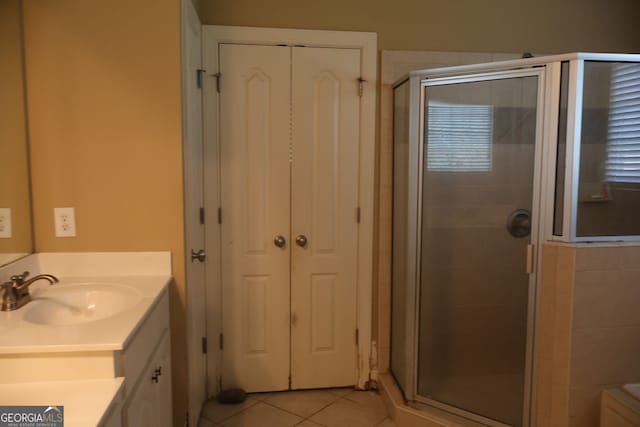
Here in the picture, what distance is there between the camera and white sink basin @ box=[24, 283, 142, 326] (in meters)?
1.61

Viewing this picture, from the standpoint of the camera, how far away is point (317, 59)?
102 inches

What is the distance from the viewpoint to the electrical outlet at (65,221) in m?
1.86

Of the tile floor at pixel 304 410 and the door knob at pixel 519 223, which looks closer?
the door knob at pixel 519 223

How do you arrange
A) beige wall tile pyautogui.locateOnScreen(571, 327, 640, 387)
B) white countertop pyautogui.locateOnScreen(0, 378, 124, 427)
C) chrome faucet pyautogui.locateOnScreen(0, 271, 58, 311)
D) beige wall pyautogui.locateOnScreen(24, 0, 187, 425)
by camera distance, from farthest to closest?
1. beige wall tile pyautogui.locateOnScreen(571, 327, 640, 387)
2. beige wall pyautogui.locateOnScreen(24, 0, 187, 425)
3. chrome faucet pyautogui.locateOnScreen(0, 271, 58, 311)
4. white countertop pyautogui.locateOnScreen(0, 378, 124, 427)

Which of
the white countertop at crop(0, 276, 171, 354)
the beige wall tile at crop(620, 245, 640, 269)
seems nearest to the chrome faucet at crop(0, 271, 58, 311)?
the white countertop at crop(0, 276, 171, 354)

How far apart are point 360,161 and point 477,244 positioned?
0.81 meters

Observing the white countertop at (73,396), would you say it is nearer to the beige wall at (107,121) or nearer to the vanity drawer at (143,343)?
the vanity drawer at (143,343)

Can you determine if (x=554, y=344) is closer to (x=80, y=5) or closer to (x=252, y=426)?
(x=252, y=426)

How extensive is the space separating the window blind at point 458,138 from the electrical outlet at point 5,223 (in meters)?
1.88

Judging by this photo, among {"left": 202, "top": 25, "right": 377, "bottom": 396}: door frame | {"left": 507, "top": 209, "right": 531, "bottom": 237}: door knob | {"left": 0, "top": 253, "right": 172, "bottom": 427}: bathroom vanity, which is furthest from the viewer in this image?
{"left": 202, "top": 25, "right": 377, "bottom": 396}: door frame

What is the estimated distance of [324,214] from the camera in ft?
8.75

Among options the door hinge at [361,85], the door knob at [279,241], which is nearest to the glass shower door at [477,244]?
the door hinge at [361,85]

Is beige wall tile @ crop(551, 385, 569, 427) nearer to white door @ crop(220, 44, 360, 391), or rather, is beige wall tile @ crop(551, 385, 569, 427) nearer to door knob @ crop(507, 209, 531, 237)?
door knob @ crop(507, 209, 531, 237)

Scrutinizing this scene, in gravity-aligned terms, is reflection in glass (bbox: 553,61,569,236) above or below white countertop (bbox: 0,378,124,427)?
above
